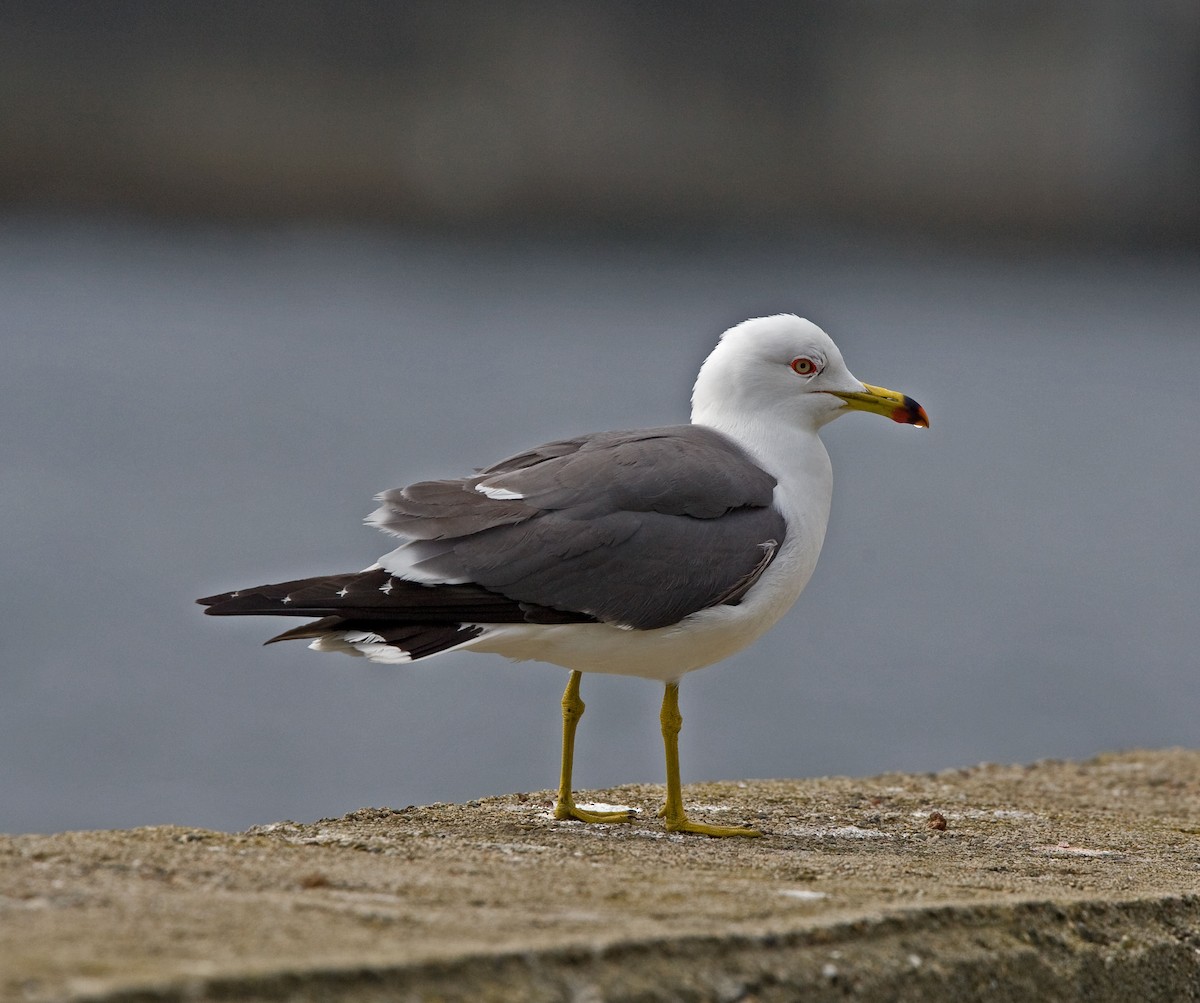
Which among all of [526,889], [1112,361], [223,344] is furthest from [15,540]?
[1112,361]

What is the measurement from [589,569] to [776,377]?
1.13m

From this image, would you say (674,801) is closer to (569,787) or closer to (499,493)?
(569,787)

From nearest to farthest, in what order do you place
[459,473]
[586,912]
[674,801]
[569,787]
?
1. [586,912]
2. [674,801]
3. [569,787]
4. [459,473]

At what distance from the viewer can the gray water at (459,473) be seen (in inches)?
563

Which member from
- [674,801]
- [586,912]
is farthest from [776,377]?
[586,912]

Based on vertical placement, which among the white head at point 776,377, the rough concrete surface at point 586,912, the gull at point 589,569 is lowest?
the rough concrete surface at point 586,912

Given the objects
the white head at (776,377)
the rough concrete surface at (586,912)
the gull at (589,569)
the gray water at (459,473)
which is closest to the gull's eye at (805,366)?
Result: the white head at (776,377)

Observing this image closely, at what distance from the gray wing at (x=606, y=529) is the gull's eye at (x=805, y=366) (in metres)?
0.57

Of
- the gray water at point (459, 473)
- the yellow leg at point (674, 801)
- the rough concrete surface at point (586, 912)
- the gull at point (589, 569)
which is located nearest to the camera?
the rough concrete surface at point (586, 912)

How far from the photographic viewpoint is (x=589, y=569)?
15.5 feet

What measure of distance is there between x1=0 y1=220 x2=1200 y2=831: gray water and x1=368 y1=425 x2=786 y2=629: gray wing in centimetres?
396

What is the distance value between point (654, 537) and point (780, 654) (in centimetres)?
1341

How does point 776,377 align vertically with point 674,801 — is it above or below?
above

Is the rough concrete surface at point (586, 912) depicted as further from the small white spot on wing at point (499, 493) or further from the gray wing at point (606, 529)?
the small white spot on wing at point (499, 493)
